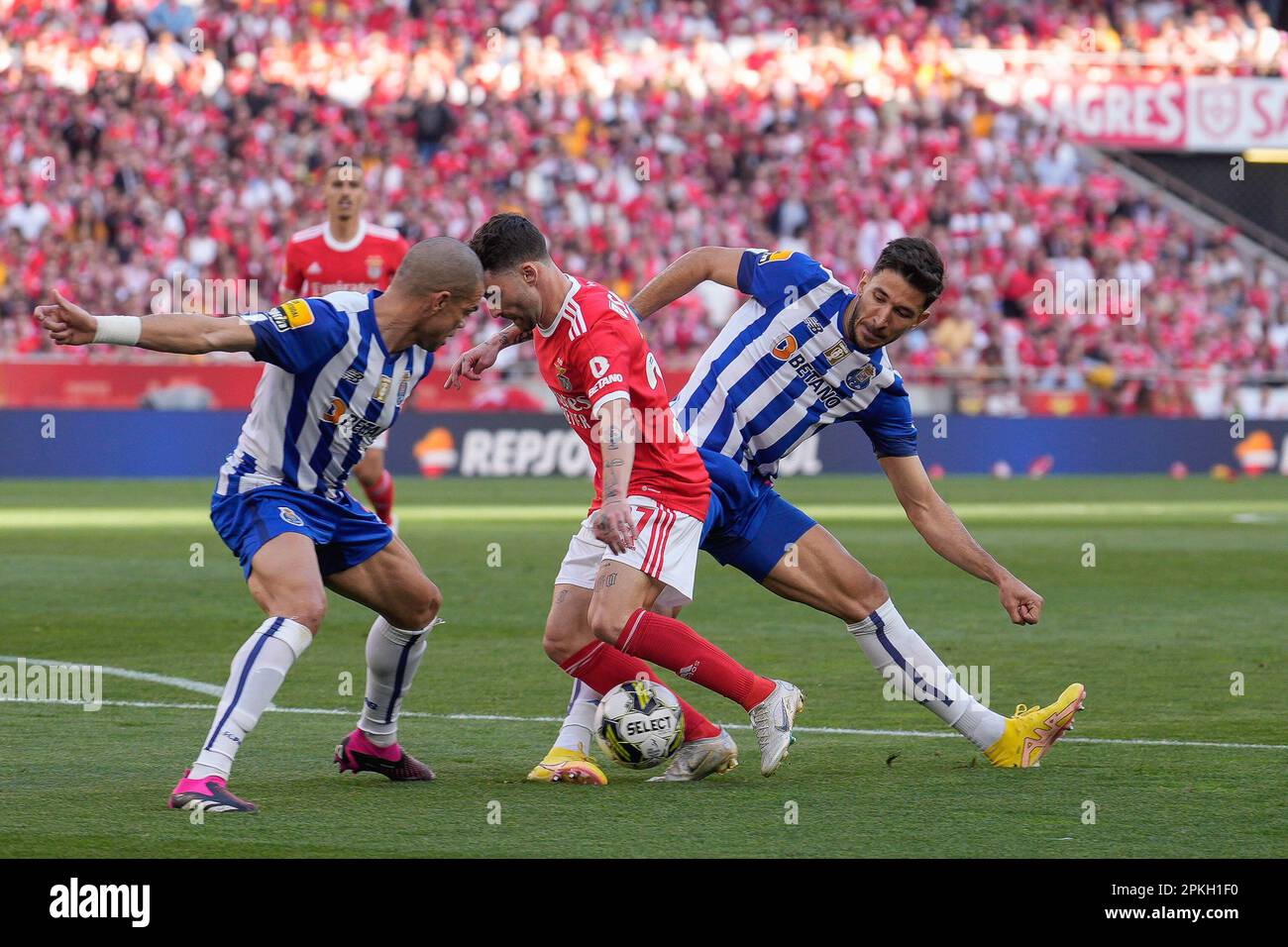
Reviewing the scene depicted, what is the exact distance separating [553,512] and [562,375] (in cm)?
1328

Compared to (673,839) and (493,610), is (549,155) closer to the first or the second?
(493,610)

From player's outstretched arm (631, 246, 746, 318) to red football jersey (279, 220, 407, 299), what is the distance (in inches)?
248

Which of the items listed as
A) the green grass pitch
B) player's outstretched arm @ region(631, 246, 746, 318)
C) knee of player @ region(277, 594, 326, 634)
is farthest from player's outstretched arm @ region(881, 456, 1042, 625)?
knee of player @ region(277, 594, 326, 634)

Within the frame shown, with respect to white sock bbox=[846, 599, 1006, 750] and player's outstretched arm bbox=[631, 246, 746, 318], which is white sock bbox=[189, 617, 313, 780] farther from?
white sock bbox=[846, 599, 1006, 750]

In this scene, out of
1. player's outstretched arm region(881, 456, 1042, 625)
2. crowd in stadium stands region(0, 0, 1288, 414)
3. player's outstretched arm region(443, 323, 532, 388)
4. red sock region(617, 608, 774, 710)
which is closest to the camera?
red sock region(617, 608, 774, 710)

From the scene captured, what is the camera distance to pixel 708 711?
27.1 ft

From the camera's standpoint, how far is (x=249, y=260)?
2516 centimetres

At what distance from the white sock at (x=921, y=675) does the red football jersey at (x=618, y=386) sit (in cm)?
79

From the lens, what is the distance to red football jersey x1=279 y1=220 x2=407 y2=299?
13289 millimetres

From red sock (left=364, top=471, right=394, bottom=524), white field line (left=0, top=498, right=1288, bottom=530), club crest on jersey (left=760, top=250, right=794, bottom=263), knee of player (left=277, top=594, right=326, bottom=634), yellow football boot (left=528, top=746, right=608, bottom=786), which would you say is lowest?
yellow football boot (left=528, top=746, right=608, bottom=786)

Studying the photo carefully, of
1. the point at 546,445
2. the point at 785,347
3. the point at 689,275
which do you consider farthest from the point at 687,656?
the point at 546,445

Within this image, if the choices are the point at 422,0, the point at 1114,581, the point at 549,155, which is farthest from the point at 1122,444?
the point at 1114,581

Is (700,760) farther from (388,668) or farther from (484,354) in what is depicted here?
(484,354)

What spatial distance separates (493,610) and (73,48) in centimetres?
1736
